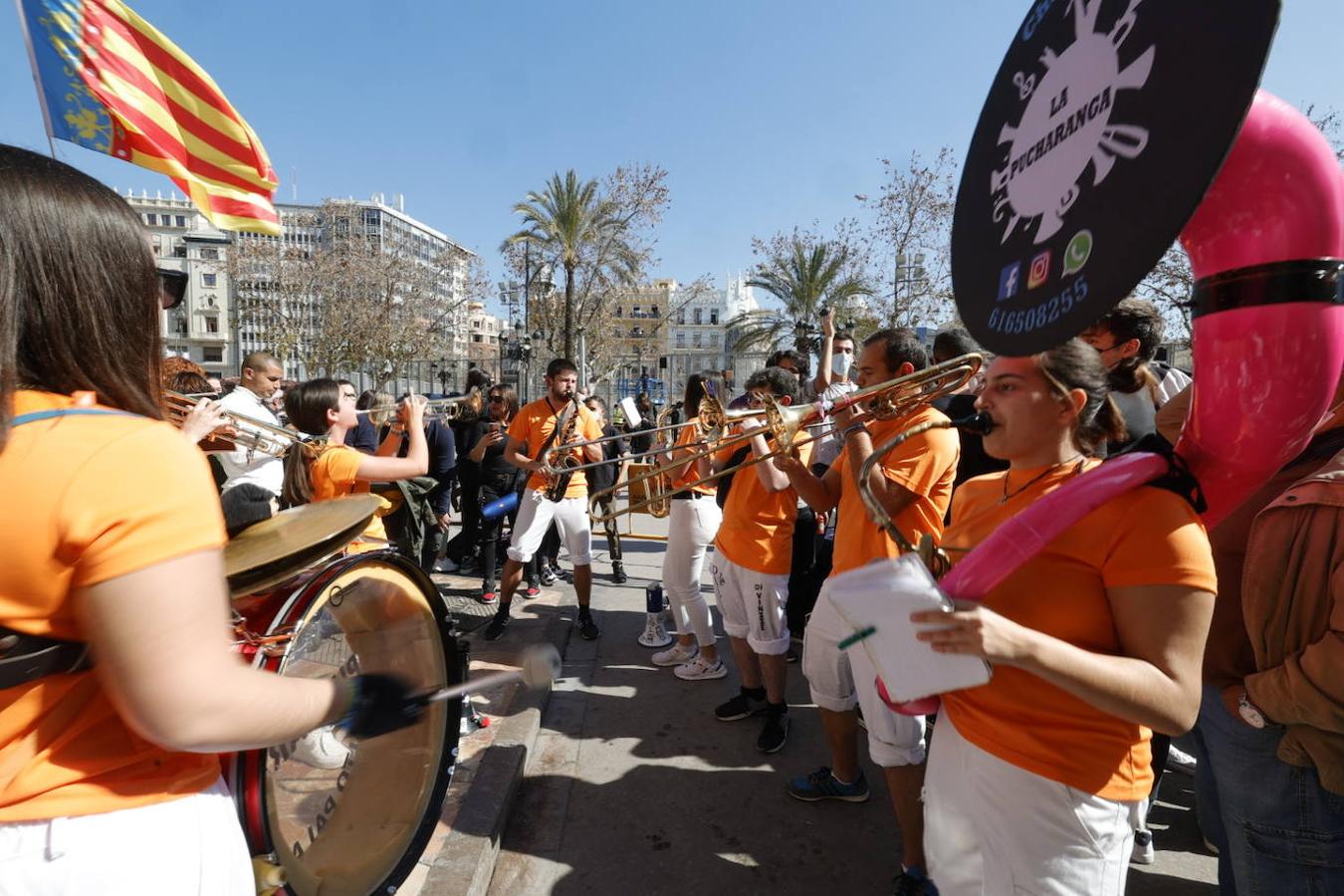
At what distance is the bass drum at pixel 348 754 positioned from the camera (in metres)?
1.48

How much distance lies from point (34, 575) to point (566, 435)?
463cm

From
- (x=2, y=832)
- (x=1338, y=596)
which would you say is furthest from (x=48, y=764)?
(x=1338, y=596)

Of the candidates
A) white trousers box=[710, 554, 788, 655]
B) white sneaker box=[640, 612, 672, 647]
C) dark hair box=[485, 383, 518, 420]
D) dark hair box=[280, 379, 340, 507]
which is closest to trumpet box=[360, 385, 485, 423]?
dark hair box=[485, 383, 518, 420]

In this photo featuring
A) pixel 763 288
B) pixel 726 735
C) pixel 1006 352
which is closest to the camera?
pixel 1006 352

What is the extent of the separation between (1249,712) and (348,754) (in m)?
2.64

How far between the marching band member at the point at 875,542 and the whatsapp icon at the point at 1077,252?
124 centimetres

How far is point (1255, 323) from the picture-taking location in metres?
1.17

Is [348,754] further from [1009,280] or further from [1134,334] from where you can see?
[1134,334]

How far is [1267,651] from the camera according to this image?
1.81 meters

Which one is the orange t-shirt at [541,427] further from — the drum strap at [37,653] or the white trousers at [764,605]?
the drum strap at [37,653]

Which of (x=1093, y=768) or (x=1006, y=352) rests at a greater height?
(x=1006, y=352)

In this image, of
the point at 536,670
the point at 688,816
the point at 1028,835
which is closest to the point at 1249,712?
the point at 1028,835

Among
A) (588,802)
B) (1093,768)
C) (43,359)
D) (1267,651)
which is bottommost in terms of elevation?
(588,802)

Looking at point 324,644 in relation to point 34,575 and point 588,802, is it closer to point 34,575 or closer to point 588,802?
point 34,575
